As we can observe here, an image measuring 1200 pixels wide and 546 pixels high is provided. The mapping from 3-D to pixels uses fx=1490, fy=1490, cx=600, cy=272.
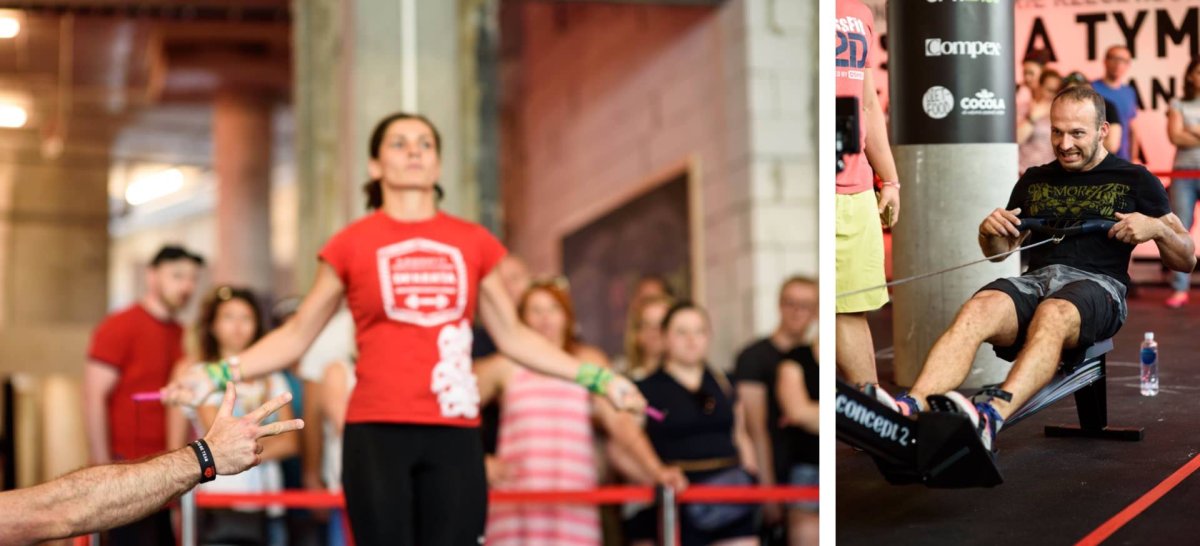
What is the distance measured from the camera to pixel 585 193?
8648mm

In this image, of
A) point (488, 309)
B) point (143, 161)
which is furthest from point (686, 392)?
point (143, 161)

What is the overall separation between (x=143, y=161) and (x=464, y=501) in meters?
13.8

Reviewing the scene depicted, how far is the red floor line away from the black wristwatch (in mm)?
1258

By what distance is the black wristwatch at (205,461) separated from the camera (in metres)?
2.26

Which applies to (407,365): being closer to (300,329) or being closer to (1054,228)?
(300,329)

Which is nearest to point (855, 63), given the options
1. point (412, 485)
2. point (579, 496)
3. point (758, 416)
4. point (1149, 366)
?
point (1149, 366)

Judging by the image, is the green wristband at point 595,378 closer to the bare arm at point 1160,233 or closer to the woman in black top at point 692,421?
the bare arm at point 1160,233

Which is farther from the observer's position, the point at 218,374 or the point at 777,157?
the point at 777,157

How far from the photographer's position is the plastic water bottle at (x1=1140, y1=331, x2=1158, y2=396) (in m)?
2.09

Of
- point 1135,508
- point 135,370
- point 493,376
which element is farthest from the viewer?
point 135,370

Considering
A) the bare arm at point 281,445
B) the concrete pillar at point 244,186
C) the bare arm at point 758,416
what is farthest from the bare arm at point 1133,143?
the concrete pillar at point 244,186

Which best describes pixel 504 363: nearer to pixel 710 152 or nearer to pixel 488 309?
pixel 488 309

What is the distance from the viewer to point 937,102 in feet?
6.96

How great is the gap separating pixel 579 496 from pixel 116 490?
6.57 feet
